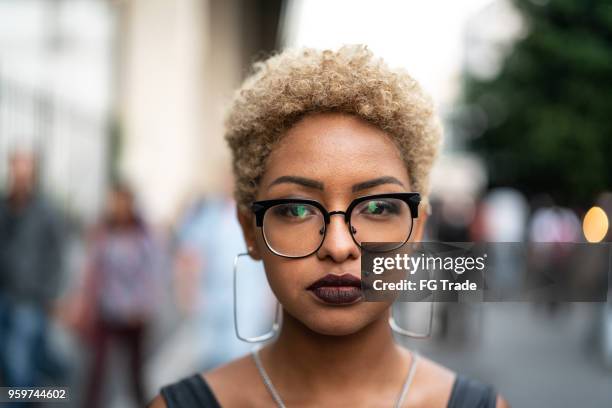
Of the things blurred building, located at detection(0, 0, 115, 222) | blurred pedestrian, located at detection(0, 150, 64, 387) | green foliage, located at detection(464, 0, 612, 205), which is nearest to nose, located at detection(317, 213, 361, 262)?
green foliage, located at detection(464, 0, 612, 205)

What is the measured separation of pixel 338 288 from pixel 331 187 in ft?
0.67

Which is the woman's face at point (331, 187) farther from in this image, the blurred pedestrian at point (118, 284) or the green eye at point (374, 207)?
the blurred pedestrian at point (118, 284)

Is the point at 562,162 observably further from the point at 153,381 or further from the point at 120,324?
the point at 153,381

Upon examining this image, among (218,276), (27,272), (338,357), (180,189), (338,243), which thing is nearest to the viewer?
(338,243)

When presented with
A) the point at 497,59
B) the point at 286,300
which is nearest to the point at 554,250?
the point at 286,300

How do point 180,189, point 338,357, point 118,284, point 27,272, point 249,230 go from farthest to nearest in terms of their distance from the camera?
point 180,189, point 118,284, point 27,272, point 249,230, point 338,357

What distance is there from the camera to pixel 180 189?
13.0 metres

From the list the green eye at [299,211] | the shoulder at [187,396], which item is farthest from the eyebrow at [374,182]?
the shoulder at [187,396]

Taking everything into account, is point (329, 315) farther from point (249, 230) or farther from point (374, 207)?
point (249, 230)

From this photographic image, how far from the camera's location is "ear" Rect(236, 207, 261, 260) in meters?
1.74

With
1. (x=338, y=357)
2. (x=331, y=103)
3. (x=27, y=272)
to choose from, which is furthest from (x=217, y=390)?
(x=27, y=272)

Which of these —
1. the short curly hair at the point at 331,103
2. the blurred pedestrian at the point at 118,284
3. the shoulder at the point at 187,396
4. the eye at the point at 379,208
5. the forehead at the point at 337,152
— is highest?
the short curly hair at the point at 331,103

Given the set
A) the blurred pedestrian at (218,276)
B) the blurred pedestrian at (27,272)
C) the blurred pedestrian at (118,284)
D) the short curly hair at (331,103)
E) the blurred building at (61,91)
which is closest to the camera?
the short curly hair at (331,103)

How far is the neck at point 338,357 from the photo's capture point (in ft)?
5.42
